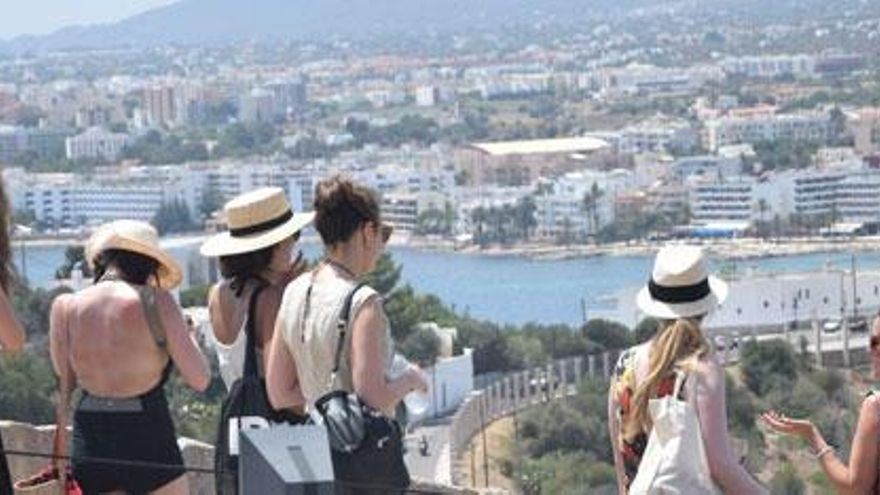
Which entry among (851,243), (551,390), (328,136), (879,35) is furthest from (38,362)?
(879,35)

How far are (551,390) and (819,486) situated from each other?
366 inches

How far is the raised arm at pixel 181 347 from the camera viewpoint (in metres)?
3.56

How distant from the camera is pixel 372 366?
10.8 feet

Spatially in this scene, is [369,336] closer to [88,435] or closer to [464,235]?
[88,435]

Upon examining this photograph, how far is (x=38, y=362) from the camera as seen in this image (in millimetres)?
11703

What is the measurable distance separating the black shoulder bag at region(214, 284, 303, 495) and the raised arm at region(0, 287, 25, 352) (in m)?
0.31

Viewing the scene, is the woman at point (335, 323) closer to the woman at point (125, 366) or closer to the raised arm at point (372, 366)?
the raised arm at point (372, 366)

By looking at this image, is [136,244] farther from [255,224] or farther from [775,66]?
[775,66]

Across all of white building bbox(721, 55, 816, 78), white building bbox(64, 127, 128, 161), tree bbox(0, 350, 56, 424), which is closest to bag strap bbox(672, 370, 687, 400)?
tree bbox(0, 350, 56, 424)

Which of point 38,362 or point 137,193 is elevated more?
point 38,362

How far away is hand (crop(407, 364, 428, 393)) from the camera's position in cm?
333

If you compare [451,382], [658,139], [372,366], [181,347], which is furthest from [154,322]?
[658,139]

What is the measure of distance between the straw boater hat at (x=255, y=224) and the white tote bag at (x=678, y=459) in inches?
27.4

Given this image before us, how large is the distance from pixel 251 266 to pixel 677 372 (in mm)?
731
